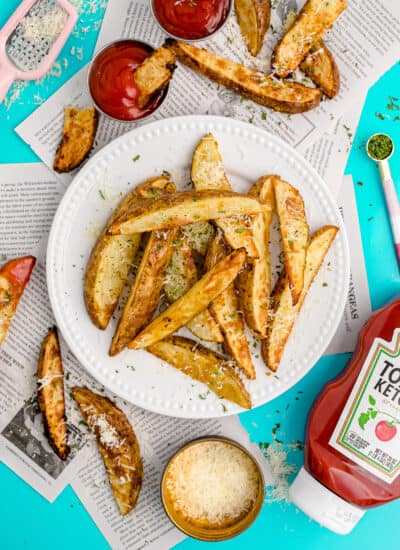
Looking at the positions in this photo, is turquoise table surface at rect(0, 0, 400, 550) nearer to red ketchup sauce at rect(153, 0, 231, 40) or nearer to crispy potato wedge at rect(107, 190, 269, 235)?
red ketchup sauce at rect(153, 0, 231, 40)

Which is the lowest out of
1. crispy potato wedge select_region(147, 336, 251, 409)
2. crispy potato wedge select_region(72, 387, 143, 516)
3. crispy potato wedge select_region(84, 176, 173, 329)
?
crispy potato wedge select_region(72, 387, 143, 516)

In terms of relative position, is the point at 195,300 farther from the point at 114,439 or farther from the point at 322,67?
the point at 322,67

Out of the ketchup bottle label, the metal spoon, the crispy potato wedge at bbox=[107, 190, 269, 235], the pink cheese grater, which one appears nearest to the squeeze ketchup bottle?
the ketchup bottle label

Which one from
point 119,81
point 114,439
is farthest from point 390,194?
point 114,439

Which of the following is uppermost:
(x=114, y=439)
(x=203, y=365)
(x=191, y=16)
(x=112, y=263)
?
(x=191, y=16)

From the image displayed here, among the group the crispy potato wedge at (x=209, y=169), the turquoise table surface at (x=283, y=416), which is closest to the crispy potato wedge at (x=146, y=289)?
the crispy potato wedge at (x=209, y=169)

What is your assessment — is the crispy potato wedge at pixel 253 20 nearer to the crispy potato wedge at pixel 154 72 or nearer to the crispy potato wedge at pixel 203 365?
the crispy potato wedge at pixel 154 72
